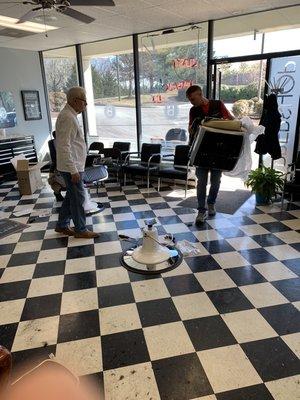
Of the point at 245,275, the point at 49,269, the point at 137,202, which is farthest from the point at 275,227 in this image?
the point at 49,269

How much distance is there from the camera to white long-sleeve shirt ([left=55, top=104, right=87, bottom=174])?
8.63 ft

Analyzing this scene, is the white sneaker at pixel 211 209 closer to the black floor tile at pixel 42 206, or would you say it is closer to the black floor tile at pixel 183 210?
the black floor tile at pixel 183 210

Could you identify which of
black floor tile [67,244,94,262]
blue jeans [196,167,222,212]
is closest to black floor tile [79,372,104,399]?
black floor tile [67,244,94,262]

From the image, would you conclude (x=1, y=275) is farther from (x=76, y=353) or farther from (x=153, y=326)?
(x=153, y=326)

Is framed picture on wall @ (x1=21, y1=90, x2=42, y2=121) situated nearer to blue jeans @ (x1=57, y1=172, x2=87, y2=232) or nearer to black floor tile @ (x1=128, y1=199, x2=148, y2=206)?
black floor tile @ (x1=128, y1=199, x2=148, y2=206)

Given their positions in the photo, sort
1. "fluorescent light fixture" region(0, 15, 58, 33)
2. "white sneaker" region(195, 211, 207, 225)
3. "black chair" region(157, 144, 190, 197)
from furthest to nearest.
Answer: "black chair" region(157, 144, 190, 197)
"fluorescent light fixture" region(0, 15, 58, 33)
"white sneaker" region(195, 211, 207, 225)

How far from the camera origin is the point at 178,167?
4.39 meters

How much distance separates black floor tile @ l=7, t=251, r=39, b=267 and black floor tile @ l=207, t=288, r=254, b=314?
1582mm

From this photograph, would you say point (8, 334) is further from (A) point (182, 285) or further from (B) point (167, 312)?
(A) point (182, 285)

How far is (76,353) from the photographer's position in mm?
1675

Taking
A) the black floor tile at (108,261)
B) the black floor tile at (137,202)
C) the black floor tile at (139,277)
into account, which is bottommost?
the black floor tile at (139,277)

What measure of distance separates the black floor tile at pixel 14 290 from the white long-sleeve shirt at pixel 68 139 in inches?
39.5

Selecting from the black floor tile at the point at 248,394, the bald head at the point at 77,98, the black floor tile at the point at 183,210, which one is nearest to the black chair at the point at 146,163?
the black floor tile at the point at 183,210

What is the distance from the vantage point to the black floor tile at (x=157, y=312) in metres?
1.91
